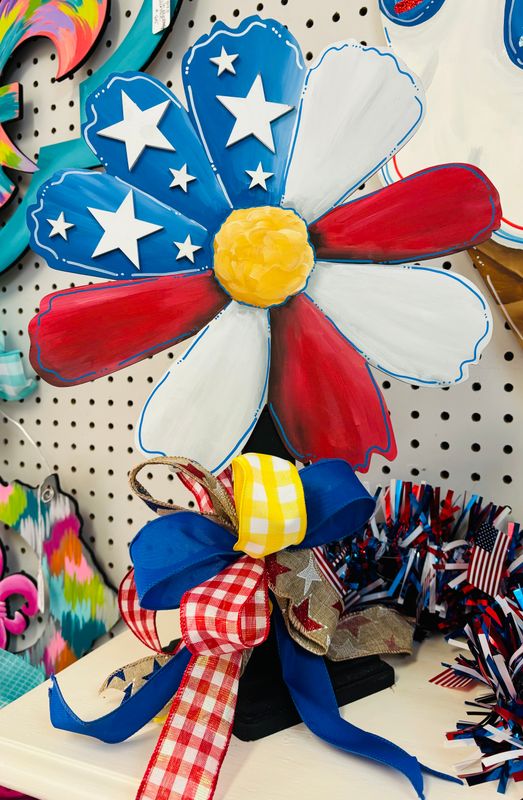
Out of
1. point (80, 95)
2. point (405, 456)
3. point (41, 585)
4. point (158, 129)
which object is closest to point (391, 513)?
point (405, 456)

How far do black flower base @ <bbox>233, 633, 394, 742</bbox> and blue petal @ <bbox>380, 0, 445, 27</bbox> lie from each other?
21.7 inches

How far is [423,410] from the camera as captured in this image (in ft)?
2.11

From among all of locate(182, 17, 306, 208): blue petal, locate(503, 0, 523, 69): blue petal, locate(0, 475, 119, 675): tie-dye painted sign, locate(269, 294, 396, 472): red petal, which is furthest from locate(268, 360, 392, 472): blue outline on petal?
locate(0, 475, 119, 675): tie-dye painted sign

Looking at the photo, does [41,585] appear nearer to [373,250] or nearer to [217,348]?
[217,348]

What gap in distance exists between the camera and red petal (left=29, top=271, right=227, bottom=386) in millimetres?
515

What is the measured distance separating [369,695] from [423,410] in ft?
0.89

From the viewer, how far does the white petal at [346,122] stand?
464 mm

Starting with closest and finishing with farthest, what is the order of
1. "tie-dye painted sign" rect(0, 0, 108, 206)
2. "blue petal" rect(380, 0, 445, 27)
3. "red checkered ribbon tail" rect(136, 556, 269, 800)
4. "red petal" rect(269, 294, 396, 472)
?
1. "red checkered ribbon tail" rect(136, 556, 269, 800)
2. "red petal" rect(269, 294, 396, 472)
3. "blue petal" rect(380, 0, 445, 27)
4. "tie-dye painted sign" rect(0, 0, 108, 206)

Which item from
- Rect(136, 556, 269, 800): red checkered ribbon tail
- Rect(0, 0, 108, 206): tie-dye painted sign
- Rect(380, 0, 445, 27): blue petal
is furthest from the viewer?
Rect(0, 0, 108, 206): tie-dye painted sign

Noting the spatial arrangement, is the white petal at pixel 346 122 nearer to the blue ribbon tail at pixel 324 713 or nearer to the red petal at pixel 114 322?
the red petal at pixel 114 322

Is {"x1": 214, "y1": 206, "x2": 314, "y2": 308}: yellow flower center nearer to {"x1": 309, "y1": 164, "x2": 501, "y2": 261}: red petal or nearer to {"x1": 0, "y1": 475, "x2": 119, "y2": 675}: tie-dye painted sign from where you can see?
{"x1": 309, "y1": 164, "x2": 501, "y2": 261}: red petal

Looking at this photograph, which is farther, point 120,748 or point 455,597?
point 455,597

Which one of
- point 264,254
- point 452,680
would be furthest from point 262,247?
point 452,680

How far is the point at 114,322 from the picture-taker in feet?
1.70
